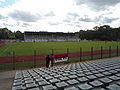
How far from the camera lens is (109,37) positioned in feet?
447

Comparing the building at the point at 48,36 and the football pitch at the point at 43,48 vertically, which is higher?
the building at the point at 48,36

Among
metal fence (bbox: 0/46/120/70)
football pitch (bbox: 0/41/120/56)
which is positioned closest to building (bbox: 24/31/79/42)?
football pitch (bbox: 0/41/120/56)

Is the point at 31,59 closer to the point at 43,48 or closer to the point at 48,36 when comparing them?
the point at 43,48

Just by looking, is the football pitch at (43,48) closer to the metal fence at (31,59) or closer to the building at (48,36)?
the metal fence at (31,59)

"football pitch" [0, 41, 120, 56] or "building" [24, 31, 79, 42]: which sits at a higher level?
"building" [24, 31, 79, 42]

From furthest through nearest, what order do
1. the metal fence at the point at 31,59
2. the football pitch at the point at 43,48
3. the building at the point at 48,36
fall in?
1. the building at the point at 48,36
2. the football pitch at the point at 43,48
3. the metal fence at the point at 31,59

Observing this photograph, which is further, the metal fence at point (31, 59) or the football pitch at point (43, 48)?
the football pitch at point (43, 48)

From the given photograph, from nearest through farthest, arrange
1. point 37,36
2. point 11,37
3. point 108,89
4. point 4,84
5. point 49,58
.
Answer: point 108,89
point 4,84
point 49,58
point 37,36
point 11,37

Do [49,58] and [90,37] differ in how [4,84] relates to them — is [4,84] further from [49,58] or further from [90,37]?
[90,37]

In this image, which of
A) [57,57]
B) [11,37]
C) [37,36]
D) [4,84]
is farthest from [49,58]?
[11,37]

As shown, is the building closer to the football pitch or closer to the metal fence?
the football pitch

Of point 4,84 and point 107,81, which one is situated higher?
point 107,81

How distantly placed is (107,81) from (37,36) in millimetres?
149499

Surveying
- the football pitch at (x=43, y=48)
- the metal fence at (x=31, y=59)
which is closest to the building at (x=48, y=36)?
the football pitch at (x=43, y=48)
